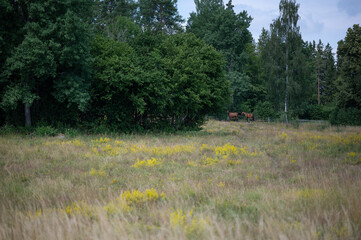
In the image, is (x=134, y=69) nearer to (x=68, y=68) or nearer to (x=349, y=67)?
(x=68, y=68)

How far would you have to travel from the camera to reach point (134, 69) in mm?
17203

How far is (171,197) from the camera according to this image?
5039 mm

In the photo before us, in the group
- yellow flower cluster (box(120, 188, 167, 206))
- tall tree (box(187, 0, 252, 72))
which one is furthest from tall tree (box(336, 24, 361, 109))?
yellow flower cluster (box(120, 188, 167, 206))

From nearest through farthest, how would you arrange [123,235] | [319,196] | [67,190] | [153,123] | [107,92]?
[123,235], [319,196], [67,190], [107,92], [153,123]

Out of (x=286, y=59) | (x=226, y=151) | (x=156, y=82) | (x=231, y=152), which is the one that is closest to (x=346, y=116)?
(x=286, y=59)

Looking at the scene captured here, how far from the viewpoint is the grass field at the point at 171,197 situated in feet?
10.8

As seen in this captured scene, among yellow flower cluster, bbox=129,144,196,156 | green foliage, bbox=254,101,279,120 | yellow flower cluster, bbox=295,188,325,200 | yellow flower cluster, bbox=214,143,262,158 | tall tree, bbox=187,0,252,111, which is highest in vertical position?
tall tree, bbox=187,0,252,111

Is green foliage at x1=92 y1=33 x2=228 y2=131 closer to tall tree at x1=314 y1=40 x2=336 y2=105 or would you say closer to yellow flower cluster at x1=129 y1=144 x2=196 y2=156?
yellow flower cluster at x1=129 y1=144 x2=196 y2=156

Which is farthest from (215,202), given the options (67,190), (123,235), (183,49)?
(183,49)

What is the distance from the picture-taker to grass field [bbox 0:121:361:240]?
10.8 feet

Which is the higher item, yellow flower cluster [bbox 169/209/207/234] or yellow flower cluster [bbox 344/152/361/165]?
yellow flower cluster [bbox 169/209/207/234]

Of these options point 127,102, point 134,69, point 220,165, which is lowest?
point 220,165

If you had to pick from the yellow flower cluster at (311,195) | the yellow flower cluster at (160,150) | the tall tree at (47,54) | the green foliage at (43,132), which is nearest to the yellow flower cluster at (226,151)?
the yellow flower cluster at (160,150)

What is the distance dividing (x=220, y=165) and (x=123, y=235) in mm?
6325
